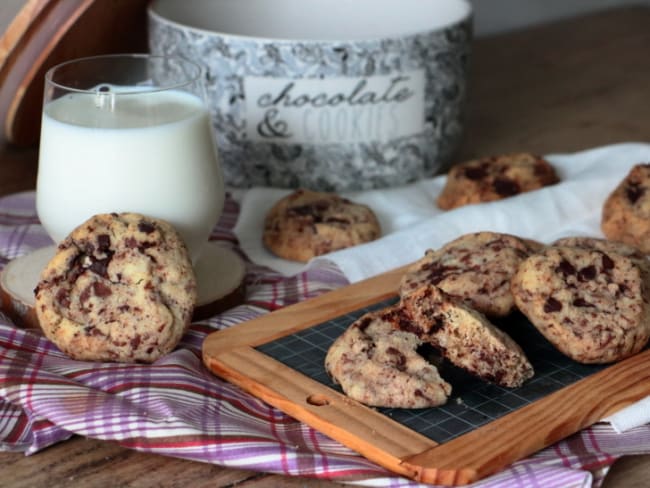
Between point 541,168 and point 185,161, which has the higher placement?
point 185,161

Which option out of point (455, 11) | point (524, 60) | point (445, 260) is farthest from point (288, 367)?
point (524, 60)

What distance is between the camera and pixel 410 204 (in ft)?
4.72

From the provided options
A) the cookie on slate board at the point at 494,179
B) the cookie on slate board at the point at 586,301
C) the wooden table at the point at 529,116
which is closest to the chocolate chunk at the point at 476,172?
the cookie on slate board at the point at 494,179

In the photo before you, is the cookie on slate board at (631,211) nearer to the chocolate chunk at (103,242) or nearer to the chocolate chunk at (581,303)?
the chocolate chunk at (581,303)

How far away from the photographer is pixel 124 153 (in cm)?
104

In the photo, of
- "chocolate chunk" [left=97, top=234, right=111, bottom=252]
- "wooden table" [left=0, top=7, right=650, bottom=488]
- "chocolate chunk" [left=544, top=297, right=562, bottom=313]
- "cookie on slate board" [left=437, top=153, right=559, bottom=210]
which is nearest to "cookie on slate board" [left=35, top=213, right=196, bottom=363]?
"chocolate chunk" [left=97, top=234, right=111, bottom=252]

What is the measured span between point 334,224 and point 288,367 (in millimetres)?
344

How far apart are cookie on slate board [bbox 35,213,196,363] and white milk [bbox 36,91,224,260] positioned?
0.14 ft

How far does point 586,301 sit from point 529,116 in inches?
36.0

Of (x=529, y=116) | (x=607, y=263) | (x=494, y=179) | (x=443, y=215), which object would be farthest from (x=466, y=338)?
(x=529, y=116)

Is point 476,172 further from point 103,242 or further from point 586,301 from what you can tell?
point 103,242

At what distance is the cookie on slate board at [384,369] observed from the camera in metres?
0.90

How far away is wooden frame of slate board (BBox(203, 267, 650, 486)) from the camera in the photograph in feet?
2.73

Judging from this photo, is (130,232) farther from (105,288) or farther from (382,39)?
(382,39)
